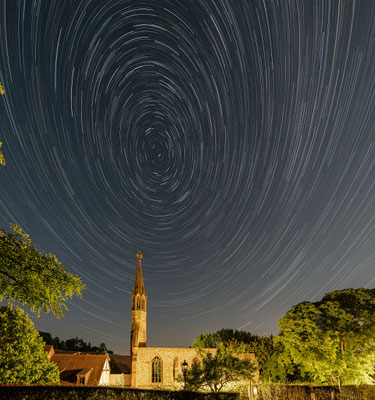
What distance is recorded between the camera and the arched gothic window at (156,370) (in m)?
50.0

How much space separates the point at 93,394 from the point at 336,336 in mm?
23637

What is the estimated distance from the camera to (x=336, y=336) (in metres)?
31.4

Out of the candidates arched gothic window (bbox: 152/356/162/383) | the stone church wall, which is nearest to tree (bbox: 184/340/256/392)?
the stone church wall

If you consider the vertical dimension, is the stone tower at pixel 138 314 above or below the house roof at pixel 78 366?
above

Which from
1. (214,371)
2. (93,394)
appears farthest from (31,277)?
(214,371)

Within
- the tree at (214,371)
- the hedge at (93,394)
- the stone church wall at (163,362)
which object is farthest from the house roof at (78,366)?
the hedge at (93,394)

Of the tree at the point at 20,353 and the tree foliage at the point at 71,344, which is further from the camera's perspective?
the tree foliage at the point at 71,344

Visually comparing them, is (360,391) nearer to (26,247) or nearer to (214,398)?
(214,398)

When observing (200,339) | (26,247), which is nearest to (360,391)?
(26,247)

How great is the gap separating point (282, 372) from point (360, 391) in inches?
1313

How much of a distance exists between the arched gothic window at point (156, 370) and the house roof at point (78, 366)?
859cm

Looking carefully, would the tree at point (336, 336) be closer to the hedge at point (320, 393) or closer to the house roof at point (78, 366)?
the hedge at point (320, 393)

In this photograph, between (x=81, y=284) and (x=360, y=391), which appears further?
(x=360, y=391)

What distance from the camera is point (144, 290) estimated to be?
210 ft
